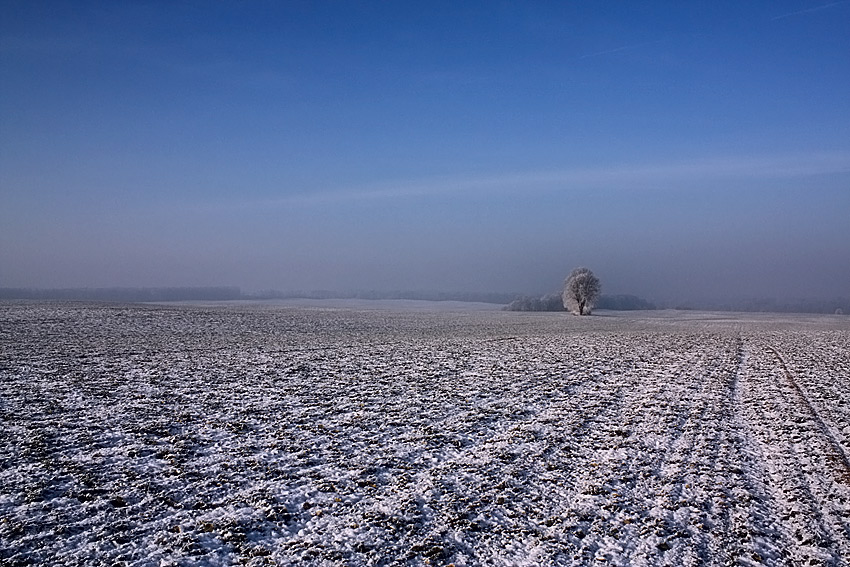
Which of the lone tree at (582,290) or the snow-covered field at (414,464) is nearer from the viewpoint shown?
the snow-covered field at (414,464)

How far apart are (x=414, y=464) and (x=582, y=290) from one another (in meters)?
79.7

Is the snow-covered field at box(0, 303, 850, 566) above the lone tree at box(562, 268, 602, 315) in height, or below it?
below

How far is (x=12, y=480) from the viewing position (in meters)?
9.14

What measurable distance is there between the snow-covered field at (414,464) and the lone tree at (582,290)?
6525 centimetres

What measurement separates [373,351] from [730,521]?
19.9m

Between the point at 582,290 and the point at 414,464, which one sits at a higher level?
the point at 582,290

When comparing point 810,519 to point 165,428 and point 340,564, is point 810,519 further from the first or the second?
point 165,428

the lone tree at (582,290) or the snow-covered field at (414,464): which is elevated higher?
the lone tree at (582,290)

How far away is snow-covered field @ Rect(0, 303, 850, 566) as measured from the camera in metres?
7.52

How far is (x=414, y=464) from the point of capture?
1060cm

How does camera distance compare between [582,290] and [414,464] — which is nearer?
[414,464]

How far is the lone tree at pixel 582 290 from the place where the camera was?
86312 mm

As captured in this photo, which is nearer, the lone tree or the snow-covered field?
the snow-covered field

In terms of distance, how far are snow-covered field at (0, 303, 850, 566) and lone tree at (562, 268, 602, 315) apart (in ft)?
214
